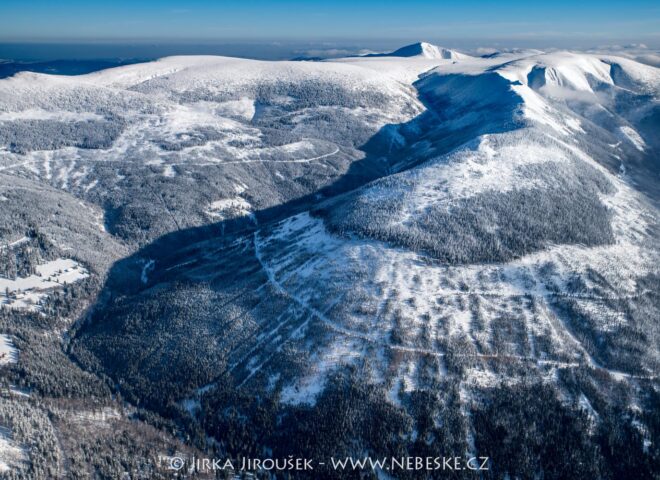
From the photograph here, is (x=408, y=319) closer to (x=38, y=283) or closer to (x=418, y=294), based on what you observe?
(x=418, y=294)

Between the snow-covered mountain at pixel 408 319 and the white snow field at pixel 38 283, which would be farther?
the white snow field at pixel 38 283

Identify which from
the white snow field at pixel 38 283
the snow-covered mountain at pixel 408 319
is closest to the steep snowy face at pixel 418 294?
the snow-covered mountain at pixel 408 319

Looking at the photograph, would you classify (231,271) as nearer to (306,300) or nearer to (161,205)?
(306,300)

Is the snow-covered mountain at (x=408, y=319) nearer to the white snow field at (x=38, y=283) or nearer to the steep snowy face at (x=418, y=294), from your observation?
the steep snowy face at (x=418, y=294)

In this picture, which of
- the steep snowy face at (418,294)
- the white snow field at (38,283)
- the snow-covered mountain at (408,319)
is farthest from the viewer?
the white snow field at (38,283)

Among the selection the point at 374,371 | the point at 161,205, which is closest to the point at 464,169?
the point at 374,371

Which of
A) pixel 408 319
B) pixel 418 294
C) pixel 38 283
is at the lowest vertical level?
pixel 38 283

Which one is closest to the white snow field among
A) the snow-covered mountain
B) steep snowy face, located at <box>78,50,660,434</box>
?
the snow-covered mountain

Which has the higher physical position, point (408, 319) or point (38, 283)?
point (408, 319)

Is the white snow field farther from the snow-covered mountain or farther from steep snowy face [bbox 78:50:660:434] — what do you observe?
steep snowy face [bbox 78:50:660:434]

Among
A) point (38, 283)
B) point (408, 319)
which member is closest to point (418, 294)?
point (408, 319)

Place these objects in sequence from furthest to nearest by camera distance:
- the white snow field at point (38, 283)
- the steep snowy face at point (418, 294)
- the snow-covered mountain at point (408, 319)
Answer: the white snow field at point (38, 283)
the steep snowy face at point (418, 294)
the snow-covered mountain at point (408, 319)
